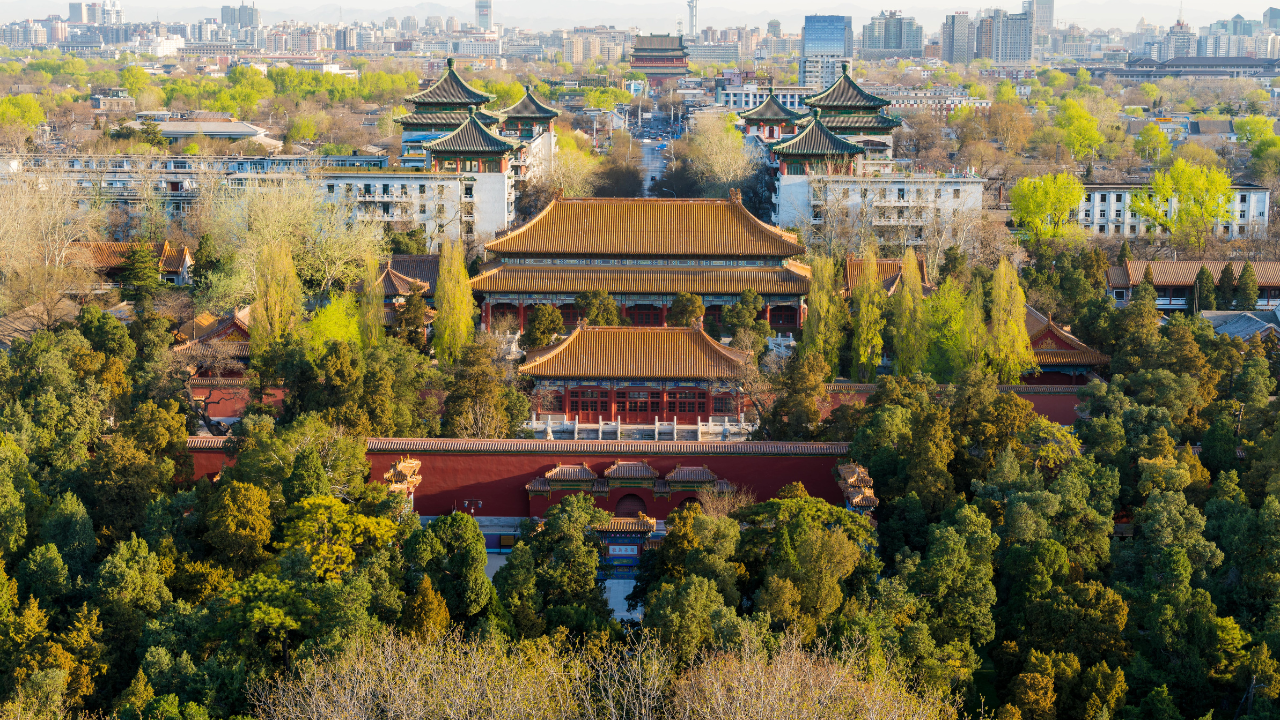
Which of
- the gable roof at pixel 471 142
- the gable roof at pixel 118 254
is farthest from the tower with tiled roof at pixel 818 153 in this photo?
the gable roof at pixel 118 254

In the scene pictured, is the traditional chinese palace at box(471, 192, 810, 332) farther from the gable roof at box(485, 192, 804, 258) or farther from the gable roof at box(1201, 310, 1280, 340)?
the gable roof at box(1201, 310, 1280, 340)

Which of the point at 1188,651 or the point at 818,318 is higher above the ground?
the point at 818,318

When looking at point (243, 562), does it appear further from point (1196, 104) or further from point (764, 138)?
point (1196, 104)

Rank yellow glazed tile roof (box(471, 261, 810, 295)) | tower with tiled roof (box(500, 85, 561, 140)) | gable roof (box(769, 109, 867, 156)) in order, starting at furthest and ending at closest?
tower with tiled roof (box(500, 85, 561, 140)), gable roof (box(769, 109, 867, 156)), yellow glazed tile roof (box(471, 261, 810, 295))

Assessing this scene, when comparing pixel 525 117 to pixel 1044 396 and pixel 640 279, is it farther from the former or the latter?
pixel 1044 396

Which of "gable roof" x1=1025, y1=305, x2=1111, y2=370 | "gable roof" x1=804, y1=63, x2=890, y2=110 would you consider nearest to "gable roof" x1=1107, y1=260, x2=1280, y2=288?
"gable roof" x1=1025, y1=305, x2=1111, y2=370

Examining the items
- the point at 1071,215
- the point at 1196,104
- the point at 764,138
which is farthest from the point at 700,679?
the point at 1196,104


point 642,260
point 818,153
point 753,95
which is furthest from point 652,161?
point 642,260
